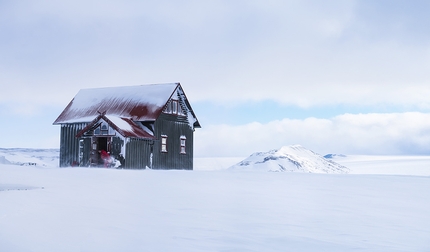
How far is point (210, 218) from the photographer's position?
10.6 metres

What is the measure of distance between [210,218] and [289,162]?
65.3 m

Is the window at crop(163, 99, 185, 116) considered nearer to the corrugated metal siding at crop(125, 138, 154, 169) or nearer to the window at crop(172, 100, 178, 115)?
the window at crop(172, 100, 178, 115)

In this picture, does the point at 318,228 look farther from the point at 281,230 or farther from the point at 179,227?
the point at 179,227

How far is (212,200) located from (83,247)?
20.4ft

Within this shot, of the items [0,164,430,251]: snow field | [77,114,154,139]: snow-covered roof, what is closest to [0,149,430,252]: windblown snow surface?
[0,164,430,251]: snow field

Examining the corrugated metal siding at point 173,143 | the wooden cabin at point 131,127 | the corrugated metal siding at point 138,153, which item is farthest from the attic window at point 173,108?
the corrugated metal siding at point 138,153

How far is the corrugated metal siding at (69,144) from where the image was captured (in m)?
37.5

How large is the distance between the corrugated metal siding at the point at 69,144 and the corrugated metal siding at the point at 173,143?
6.10m

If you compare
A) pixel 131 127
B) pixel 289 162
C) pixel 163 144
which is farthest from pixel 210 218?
pixel 289 162

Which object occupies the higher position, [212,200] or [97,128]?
[97,128]

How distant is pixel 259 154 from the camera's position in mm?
79938

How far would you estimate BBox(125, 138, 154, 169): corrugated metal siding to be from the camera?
33.8 meters

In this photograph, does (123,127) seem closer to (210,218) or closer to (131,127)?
(131,127)

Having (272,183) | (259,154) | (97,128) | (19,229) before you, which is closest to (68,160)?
(97,128)
